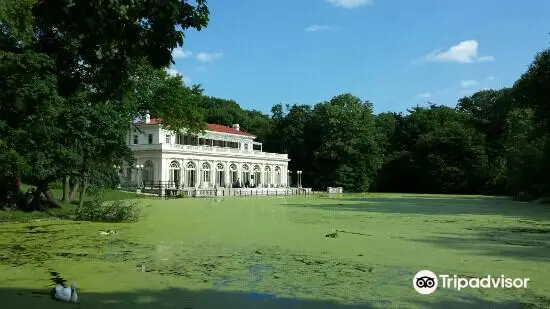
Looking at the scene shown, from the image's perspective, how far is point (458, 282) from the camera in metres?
6.34

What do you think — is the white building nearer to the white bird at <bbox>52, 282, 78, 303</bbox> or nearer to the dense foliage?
the dense foliage

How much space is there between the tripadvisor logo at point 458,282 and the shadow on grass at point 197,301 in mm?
467

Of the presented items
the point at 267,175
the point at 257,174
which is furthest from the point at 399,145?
the point at 257,174

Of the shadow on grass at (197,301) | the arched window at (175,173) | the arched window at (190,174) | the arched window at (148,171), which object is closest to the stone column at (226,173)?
the arched window at (190,174)

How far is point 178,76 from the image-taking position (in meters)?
24.7

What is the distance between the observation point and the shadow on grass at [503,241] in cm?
887

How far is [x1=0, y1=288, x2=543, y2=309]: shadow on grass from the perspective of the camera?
5.16 metres

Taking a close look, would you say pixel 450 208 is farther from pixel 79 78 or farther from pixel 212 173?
pixel 212 173

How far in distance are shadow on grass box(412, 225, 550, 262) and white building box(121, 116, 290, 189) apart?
27.2 metres

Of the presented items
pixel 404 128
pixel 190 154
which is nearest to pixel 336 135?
pixel 404 128

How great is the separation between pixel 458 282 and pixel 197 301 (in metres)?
3.09

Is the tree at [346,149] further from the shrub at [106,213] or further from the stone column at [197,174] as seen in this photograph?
the shrub at [106,213]

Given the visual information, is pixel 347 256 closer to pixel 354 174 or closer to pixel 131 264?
pixel 131 264

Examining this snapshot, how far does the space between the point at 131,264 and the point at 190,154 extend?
3768 cm
